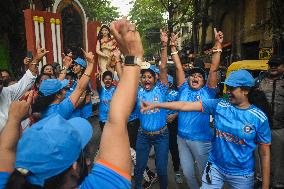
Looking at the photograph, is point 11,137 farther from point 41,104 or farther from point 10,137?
point 41,104

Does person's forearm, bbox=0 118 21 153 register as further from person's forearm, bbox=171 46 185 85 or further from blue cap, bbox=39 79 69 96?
person's forearm, bbox=171 46 185 85

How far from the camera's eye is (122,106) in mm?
1585

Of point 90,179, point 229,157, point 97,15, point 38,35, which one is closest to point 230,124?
point 229,157

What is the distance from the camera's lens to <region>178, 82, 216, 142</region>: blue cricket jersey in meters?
3.91

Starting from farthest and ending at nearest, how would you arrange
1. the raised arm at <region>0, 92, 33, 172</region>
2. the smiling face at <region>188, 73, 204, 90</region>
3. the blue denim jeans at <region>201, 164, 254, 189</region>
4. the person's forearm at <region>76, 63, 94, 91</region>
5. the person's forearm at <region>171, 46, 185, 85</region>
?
the person's forearm at <region>171, 46, 185, 85</region> → the smiling face at <region>188, 73, 204, 90</region> → the person's forearm at <region>76, 63, 94, 91</region> → the blue denim jeans at <region>201, 164, 254, 189</region> → the raised arm at <region>0, 92, 33, 172</region>

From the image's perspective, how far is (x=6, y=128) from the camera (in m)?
1.97

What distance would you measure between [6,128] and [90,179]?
0.89 m

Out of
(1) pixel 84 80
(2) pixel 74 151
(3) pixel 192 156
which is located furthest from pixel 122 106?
(3) pixel 192 156

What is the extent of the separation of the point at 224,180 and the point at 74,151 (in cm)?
228

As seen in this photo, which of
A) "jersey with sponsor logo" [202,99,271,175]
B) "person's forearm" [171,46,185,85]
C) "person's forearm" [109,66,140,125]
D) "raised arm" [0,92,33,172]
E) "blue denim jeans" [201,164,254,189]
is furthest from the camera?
"person's forearm" [171,46,185,85]

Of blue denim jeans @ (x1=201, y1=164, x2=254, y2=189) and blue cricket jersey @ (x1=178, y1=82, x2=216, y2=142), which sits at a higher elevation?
blue cricket jersey @ (x1=178, y1=82, x2=216, y2=142)

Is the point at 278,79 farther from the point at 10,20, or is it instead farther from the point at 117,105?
the point at 10,20

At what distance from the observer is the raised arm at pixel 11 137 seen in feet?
5.48

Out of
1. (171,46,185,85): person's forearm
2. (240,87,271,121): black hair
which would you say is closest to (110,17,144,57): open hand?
(240,87,271,121): black hair
